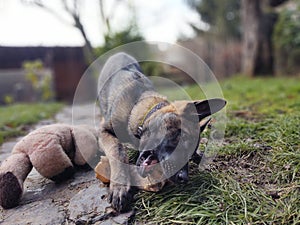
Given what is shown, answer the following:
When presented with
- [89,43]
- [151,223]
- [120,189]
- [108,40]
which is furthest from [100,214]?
[89,43]

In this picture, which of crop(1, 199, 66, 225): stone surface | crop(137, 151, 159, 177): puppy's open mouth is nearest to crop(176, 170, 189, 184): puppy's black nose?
crop(137, 151, 159, 177): puppy's open mouth

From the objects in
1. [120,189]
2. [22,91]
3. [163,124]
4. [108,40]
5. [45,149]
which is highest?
[108,40]

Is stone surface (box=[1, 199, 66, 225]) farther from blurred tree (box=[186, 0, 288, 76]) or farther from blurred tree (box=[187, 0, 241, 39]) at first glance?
blurred tree (box=[187, 0, 241, 39])

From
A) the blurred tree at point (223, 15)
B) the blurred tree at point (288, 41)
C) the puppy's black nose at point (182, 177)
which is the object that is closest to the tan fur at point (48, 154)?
the puppy's black nose at point (182, 177)

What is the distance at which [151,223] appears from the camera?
5.06 ft

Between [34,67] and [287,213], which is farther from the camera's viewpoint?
[34,67]

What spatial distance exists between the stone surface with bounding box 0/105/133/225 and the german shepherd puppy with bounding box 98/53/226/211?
96 millimetres

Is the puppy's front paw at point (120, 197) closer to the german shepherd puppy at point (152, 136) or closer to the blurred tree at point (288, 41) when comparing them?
the german shepherd puppy at point (152, 136)

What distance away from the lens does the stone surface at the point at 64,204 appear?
5.45 ft

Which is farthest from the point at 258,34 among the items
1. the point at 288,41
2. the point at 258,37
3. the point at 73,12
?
the point at 73,12

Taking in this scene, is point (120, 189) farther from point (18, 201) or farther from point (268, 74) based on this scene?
point (268, 74)

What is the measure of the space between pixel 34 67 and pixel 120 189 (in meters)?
8.95

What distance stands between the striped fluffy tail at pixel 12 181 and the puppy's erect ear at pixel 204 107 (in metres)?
1.07

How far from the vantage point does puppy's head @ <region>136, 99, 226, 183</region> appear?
1676mm
